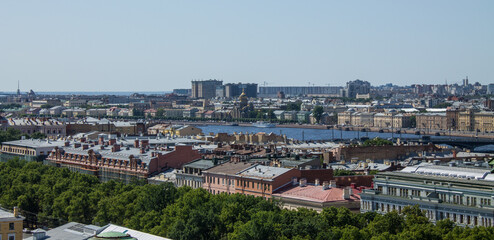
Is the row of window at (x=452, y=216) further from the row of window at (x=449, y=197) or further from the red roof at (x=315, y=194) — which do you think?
the red roof at (x=315, y=194)

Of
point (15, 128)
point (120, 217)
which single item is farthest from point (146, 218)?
point (15, 128)

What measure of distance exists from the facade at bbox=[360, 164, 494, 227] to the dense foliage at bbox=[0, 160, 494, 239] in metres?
1.08

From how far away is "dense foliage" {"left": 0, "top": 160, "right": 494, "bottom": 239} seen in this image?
23.3 meters

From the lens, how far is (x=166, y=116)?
590 ft

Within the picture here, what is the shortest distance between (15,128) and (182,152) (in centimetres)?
3853

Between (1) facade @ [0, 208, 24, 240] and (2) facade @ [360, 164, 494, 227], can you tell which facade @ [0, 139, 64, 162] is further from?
(1) facade @ [0, 208, 24, 240]

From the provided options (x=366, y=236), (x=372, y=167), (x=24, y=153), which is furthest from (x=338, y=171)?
(x=24, y=153)

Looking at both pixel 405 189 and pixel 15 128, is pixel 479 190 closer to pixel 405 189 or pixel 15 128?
pixel 405 189

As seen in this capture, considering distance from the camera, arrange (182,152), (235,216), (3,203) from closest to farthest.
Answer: (235,216) → (3,203) → (182,152)

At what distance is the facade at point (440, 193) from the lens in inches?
974

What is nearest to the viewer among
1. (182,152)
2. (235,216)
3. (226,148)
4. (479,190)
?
(479,190)

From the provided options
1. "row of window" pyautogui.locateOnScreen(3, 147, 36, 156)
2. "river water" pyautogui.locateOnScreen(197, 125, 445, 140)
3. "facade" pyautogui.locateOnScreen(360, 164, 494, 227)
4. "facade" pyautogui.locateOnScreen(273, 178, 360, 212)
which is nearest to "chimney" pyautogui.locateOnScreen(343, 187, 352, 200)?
"facade" pyautogui.locateOnScreen(273, 178, 360, 212)

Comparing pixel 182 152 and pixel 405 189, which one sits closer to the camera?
pixel 405 189

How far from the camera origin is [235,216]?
26.8 meters
